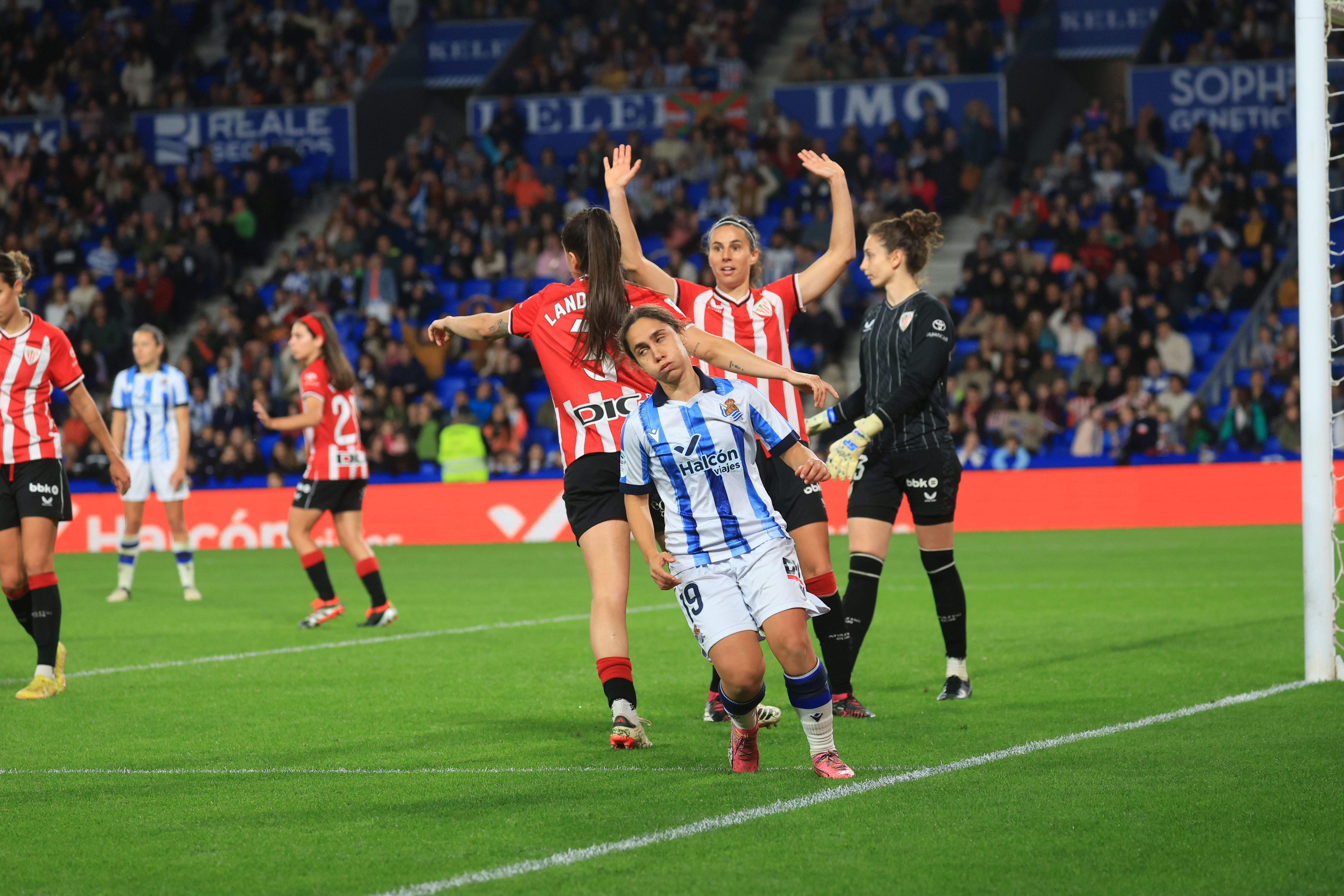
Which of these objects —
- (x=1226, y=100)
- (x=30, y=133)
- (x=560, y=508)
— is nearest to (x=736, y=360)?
(x=560, y=508)

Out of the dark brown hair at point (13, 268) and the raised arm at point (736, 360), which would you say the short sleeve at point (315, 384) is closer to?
the dark brown hair at point (13, 268)

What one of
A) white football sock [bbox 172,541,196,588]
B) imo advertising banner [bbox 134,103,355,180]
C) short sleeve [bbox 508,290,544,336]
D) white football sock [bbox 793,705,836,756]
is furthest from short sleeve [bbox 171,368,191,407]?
imo advertising banner [bbox 134,103,355,180]

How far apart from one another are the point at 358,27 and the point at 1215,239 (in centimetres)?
1712

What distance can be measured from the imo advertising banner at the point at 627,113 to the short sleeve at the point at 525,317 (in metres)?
21.6

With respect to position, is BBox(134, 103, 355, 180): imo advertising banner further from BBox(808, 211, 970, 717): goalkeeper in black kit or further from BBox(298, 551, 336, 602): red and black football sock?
BBox(808, 211, 970, 717): goalkeeper in black kit

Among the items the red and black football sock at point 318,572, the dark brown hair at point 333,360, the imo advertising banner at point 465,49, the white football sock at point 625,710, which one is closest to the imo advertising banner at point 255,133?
the imo advertising banner at point 465,49

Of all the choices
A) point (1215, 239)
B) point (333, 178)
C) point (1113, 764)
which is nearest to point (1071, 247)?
point (1215, 239)

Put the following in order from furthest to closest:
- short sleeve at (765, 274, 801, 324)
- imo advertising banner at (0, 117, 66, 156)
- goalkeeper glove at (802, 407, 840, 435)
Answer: imo advertising banner at (0, 117, 66, 156)
goalkeeper glove at (802, 407, 840, 435)
short sleeve at (765, 274, 801, 324)

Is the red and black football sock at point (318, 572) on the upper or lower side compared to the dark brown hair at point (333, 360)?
lower

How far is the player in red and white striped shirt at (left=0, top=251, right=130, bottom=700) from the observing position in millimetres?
7625

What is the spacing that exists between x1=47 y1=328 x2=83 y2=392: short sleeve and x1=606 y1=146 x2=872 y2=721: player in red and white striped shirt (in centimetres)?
317

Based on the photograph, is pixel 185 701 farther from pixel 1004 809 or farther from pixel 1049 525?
pixel 1049 525

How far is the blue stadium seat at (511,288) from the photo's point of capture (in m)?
24.6

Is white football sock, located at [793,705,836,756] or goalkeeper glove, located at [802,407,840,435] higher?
goalkeeper glove, located at [802,407,840,435]
